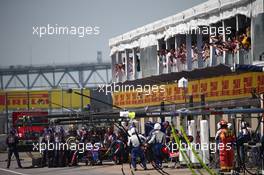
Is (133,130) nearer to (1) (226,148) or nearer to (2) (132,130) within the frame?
(2) (132,130)

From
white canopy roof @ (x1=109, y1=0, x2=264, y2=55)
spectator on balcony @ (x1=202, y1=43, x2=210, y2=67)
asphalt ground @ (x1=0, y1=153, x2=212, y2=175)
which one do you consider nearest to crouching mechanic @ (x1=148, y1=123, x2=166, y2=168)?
asphalt ground @ (x1=0, y1=153, x2=212, y2=175)

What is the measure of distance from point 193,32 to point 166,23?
3.43m

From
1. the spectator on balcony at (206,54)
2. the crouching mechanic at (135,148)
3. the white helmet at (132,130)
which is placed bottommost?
the crouching mechanic at (135,148)

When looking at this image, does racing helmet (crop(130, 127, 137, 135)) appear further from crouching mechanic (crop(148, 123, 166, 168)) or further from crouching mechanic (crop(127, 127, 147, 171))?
crouching mechanic (crop(148, 123, 166, 168))

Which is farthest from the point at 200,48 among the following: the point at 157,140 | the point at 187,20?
the point at 157,140

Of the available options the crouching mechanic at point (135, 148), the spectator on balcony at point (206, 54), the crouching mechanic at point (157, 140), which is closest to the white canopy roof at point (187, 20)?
the spectator on balcony at point (206, 54)

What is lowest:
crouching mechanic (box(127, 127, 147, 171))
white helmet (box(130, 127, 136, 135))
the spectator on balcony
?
crouching mechanic (box(127, 127, 147, 171))

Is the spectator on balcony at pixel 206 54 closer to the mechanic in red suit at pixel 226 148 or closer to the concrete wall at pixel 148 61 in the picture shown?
the concrete wall at pixel 148 61

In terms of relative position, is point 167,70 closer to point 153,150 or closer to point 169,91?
point 169,91

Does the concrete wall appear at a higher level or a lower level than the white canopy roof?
lower

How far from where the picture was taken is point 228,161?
2298 centimetres

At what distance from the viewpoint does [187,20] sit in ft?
116

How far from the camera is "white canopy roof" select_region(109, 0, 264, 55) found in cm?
2980

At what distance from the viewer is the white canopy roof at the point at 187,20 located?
29.8 meters
